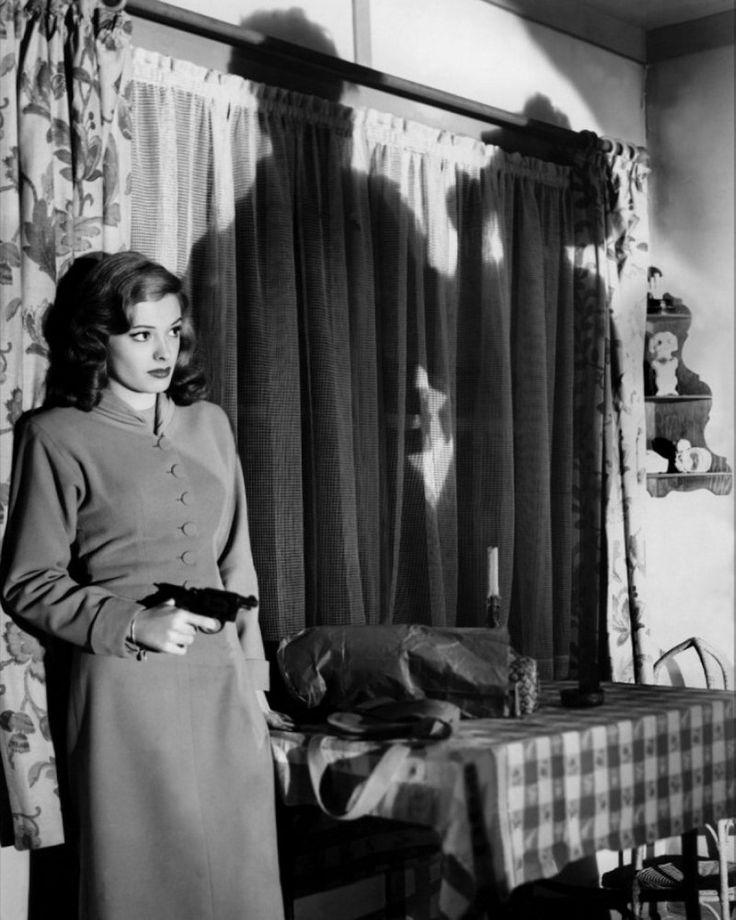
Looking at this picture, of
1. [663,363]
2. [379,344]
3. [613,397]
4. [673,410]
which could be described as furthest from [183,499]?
[673,410]

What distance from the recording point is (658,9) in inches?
170

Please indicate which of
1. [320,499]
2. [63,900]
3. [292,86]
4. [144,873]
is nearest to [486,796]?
[144,873]

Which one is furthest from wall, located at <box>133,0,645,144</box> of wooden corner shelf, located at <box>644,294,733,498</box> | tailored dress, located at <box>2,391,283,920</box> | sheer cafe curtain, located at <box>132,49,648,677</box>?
tailored dress, located at <box>2,391,283,920</box>

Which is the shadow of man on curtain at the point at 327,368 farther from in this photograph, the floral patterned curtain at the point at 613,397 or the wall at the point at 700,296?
the wall at the point at 700,296

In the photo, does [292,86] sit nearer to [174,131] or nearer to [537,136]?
Answer: [174,131]

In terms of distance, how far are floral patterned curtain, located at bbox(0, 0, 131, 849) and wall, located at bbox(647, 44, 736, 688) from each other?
2.28m

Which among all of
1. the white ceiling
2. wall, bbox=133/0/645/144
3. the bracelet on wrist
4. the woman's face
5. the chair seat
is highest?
the white ceiling

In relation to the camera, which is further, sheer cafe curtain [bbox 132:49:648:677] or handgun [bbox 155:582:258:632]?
sheer cafe curtain [bbox 132:49:648:677]

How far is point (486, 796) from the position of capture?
225 centimetres

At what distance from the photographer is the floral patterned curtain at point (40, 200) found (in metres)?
2.46

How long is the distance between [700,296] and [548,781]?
2446 millimetres

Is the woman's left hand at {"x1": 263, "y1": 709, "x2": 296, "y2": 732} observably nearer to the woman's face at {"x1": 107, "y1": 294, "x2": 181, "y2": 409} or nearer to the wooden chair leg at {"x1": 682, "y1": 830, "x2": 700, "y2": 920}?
the woman's face at {"x1": 107, "y1": 294, "x2": 181, "y2": 409}

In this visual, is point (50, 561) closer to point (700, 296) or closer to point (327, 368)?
point (327, 368)

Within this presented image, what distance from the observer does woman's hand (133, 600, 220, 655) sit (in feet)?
7.65
